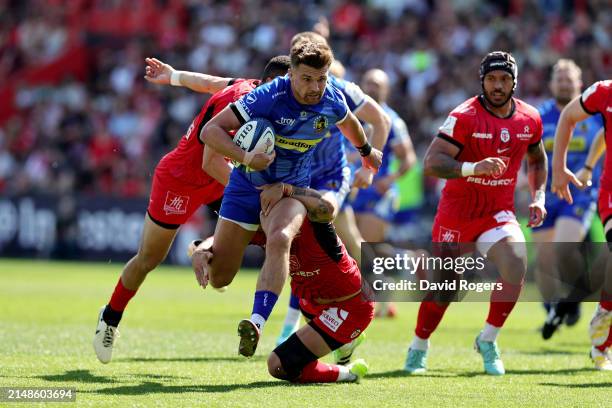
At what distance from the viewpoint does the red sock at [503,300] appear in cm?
909

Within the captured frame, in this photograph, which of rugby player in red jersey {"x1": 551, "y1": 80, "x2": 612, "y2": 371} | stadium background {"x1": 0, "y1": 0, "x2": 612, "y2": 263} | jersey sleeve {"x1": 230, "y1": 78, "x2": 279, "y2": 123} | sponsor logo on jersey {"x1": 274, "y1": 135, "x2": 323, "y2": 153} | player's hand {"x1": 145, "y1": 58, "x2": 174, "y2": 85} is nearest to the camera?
jersey sleeve {"x1": 230, "y1": 78, "x2": 279, "y2": 123}

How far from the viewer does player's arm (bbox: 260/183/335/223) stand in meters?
8.02

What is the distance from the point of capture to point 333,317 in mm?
8195

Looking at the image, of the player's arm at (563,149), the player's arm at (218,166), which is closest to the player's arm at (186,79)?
the player's arm at (218,166)

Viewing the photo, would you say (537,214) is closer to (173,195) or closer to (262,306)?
(262,306)

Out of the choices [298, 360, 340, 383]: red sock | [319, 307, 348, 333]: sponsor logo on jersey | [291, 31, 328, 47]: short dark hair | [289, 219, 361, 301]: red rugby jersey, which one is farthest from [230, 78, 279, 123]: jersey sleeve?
[298, 360, 340, 383]: red sock

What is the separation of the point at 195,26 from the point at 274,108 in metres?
21.1

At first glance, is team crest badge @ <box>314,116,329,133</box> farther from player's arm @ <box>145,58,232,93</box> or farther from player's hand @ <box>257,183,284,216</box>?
player's arm @ <box>145,58,232,93</box>

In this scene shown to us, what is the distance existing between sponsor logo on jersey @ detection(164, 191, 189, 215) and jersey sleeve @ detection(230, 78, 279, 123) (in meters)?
1.77

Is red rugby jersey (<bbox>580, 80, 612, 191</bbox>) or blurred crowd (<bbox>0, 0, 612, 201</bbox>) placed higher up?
red rugby jersey (<bbox>580, 80, 612, 191</bbox>)

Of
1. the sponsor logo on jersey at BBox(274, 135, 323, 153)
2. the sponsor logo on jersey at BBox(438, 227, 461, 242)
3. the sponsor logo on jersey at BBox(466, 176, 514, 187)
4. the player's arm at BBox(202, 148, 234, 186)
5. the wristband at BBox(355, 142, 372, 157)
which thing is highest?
the sponsor logo on jersey at BBox(274, 135, 323, 153)

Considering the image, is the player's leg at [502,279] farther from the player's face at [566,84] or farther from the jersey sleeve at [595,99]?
the player's face at [566,84]

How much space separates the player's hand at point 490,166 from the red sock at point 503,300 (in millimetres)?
1043

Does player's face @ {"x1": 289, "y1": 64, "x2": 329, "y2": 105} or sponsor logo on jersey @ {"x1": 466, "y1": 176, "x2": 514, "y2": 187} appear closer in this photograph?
player's face @ {"x1": 289, "y1": 64, "x2": 329, "y2": 105}
